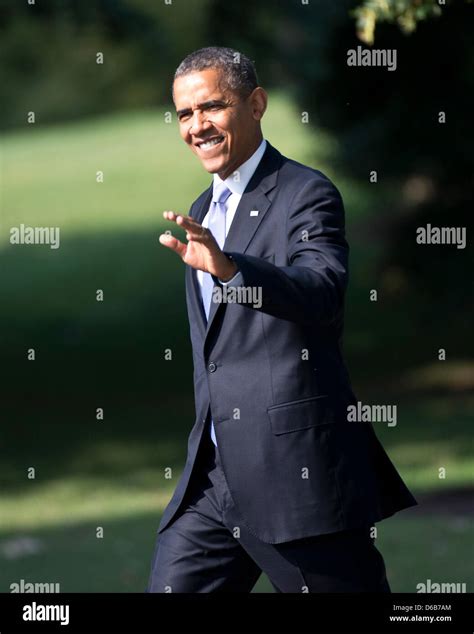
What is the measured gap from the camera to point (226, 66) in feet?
14.8

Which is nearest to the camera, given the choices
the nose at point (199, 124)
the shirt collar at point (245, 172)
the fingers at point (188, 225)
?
the fingers at point (188, 225)

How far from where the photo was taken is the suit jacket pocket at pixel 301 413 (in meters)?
4.38

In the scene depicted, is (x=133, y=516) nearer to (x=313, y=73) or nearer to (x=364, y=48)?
(x=313, y=73)

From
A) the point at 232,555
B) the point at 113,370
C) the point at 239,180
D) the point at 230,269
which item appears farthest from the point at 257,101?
the point at 113,370

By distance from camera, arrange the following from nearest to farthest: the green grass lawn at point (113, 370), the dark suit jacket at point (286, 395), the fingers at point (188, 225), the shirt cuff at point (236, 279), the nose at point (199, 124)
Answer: the fingers at point (188, 225) → the shirt cuff at point (236, 279) → the dark suit jacket at point (286, 395) → the nose at point (199, 124) → the green grass lawn at point (113, 370)

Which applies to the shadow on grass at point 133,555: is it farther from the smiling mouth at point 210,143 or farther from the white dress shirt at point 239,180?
the smiling mouth at point 210,143

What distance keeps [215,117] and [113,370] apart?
15.4 metres

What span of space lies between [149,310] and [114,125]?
44.0 ft

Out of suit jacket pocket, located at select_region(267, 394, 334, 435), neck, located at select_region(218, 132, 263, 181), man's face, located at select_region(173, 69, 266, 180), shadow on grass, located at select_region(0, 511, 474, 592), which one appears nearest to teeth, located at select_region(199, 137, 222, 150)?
man's face, located at select_region(173, 69, 266, 180)

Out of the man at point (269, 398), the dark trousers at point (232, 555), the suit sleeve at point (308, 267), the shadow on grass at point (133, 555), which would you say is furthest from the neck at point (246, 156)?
the shadow on grass at point (133, 555)

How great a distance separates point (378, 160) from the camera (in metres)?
15.5

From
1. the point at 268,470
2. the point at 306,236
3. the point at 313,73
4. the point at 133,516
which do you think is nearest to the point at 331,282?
the point at 306,236

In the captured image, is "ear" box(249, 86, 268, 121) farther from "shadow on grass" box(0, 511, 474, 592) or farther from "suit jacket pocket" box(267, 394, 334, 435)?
"shadow on grass" box(0, 511, 474, 592)

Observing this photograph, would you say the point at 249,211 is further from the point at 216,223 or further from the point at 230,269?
the point at 230,269
